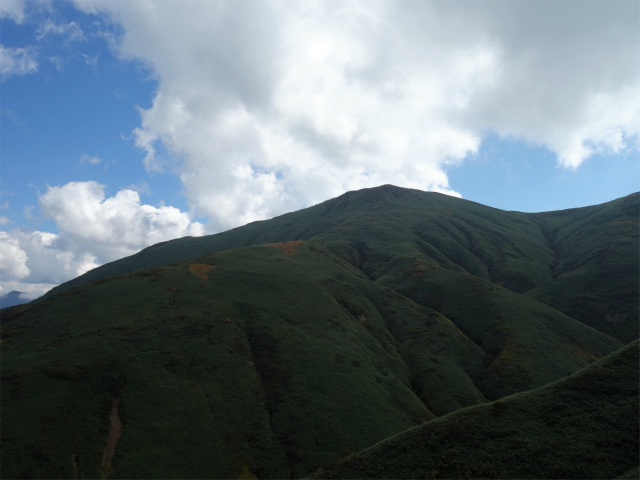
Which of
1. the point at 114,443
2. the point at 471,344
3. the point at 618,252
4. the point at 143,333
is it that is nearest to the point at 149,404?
the point at 114,443

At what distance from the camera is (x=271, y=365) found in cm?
5994

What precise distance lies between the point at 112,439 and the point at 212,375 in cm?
1490

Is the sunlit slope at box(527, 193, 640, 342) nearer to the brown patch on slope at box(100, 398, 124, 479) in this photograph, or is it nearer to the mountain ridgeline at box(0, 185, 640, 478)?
the mountain ridgeline at box(0, 185, 640, 478)

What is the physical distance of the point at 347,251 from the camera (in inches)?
5733

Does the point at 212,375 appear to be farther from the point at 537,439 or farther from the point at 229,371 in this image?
the point at 537,439

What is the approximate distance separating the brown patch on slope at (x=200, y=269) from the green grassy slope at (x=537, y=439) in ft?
187

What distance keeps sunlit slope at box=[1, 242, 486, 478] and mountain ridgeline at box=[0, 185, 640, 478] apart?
0.21m

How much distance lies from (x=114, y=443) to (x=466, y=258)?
484 ft

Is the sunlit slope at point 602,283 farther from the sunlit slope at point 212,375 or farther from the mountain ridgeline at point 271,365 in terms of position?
the sunlit slope at point 212,375

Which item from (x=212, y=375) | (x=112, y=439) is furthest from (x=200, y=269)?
(x=112, y=439)

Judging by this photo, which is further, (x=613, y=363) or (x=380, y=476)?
(x=613, y=363)

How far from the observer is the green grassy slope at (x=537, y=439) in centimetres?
2589

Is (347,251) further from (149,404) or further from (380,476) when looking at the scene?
(380,476)

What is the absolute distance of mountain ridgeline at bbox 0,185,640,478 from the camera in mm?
39344
